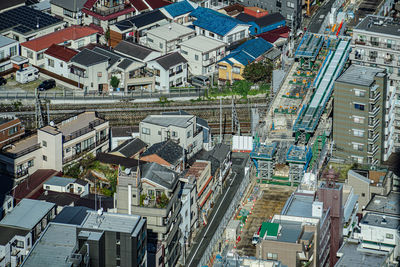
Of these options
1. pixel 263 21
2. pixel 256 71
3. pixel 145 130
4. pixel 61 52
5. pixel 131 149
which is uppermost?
pixel 263 21

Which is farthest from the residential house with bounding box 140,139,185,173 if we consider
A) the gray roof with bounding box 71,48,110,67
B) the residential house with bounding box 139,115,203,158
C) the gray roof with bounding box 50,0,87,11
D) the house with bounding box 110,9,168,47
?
the gray roof with bounding box 50,0,87,11

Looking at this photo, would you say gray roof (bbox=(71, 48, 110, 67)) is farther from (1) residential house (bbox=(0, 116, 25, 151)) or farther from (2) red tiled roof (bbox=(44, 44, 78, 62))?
(1) residential house (bbox=(0, 116, 25, 151))

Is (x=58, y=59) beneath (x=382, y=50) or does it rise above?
beneath

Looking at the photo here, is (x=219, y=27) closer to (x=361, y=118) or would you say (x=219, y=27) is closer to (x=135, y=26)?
(x=135, y=26)

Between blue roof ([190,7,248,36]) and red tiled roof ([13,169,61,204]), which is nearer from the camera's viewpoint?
red tiled roof ([13,169,61,204])

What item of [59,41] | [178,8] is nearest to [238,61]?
[178,8]

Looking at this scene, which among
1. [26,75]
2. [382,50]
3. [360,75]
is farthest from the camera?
[26,75]
